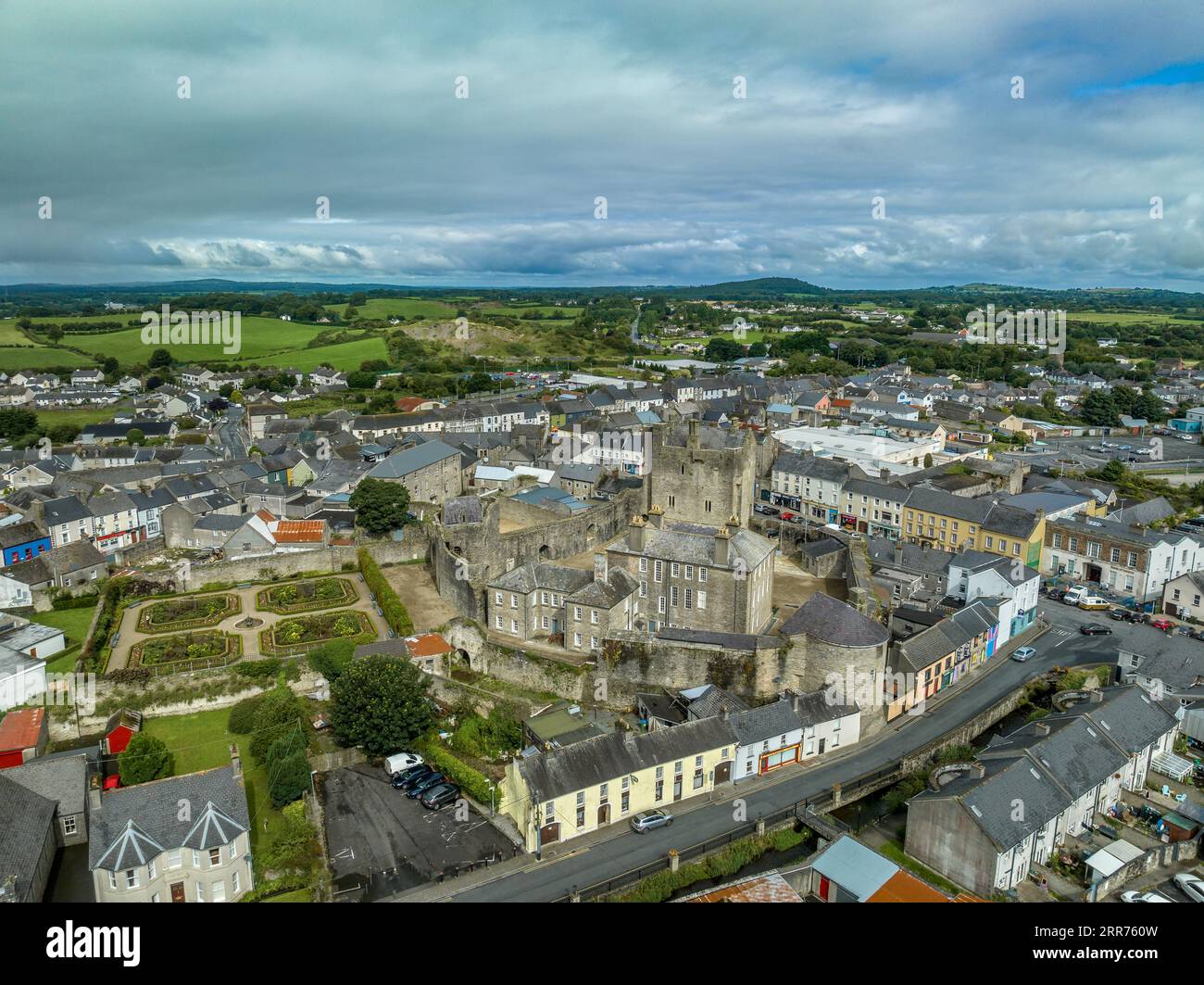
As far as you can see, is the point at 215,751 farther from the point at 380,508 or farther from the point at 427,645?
the point at 380,508

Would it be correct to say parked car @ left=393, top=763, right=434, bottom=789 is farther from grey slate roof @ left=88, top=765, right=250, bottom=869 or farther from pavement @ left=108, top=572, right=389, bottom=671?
pavement @ left=108, top=572, right=389, bottom=671

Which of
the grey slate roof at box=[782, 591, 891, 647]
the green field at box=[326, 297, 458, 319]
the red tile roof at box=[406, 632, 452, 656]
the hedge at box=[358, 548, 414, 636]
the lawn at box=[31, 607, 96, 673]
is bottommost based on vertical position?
the lawn at box=[31, 607, 96, 673]

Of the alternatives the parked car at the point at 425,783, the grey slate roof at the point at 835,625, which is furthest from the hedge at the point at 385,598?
the grey slate roof at the point at 835,625

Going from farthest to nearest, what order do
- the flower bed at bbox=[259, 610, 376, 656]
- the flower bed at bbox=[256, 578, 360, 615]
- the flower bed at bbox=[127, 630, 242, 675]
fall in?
the flower bed at bbox=[256, 578, 360, 615] < the flower bed at bbox=[259, 610, 376, 656] < the flower bed at bbox=[127, 630, 242, 675]

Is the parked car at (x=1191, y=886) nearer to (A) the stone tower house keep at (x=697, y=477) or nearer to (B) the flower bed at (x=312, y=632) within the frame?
(A) the stone tower house keep at (x=697, y=477)

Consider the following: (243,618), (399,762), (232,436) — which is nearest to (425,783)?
(399,762)

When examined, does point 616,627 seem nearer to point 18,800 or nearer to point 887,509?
point 18,800

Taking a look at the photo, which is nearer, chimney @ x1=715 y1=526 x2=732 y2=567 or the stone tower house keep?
chimney @ x1=715 y1=526 x2=732 y2=567

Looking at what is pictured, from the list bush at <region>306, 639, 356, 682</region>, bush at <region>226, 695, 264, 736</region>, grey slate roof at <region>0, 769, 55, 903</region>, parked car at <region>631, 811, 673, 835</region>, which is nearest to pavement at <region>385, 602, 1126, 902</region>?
parked car at <region>631, 811, 673, 835</region>
